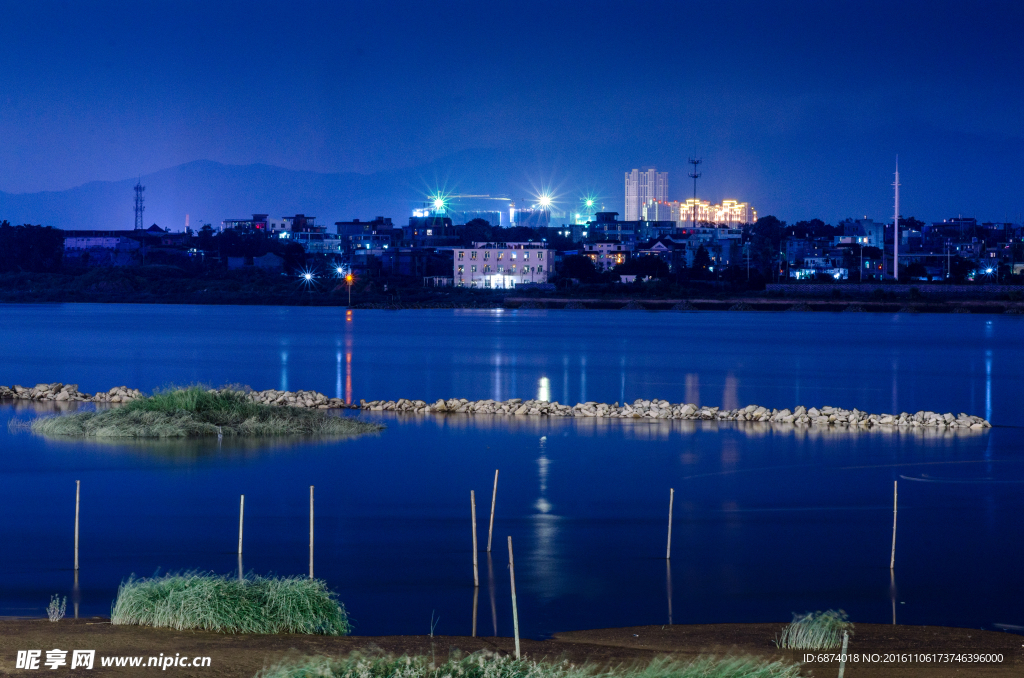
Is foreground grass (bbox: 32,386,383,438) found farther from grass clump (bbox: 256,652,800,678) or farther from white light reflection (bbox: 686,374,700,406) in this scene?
grass clump (bbox: 256,652,800,678)

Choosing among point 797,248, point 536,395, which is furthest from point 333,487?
point 797,248

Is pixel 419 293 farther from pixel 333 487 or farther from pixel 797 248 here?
pixel 333 487

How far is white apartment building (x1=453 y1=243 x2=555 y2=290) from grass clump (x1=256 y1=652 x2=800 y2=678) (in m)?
93.2

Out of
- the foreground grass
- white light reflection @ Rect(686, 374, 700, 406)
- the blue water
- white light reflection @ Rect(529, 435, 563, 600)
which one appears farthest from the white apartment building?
white light reflection @ Rect(529, 435, 563, 600)

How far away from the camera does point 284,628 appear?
22.9ft

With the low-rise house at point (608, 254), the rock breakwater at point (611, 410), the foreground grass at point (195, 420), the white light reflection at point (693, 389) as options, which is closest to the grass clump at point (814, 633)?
the foreground grass at point (195, 420)

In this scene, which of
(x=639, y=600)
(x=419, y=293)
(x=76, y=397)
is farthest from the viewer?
(x=419, y=293)

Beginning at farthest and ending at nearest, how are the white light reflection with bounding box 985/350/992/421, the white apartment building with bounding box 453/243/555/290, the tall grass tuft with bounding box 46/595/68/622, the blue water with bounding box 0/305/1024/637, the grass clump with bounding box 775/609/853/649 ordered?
the white apartment building with bounding box 453/243/555/290, the white light reflection with bounding box 985/350/992/421, the blue water with bounding box 0/305/1024/637, the tall grass tuft with bounding box 46/595/68/622, the grass clump with bounding box 775/609/853/649

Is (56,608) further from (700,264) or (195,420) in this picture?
(700,264)

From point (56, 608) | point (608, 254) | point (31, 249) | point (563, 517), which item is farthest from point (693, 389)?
point (31, 249)

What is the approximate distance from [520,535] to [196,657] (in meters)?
4.51

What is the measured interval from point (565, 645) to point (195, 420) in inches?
402

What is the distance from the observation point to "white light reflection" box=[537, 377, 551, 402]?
25531mm

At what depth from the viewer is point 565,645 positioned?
704 cm
